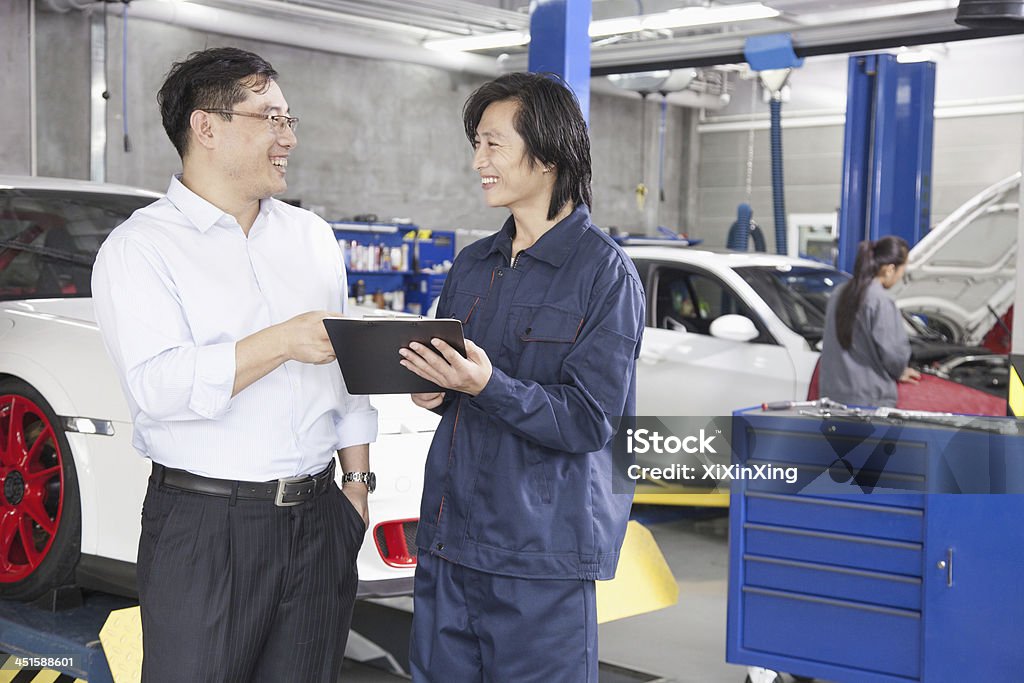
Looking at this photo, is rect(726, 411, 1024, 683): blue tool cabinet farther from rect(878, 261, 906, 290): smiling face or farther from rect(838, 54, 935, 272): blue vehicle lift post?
rect(838, 54, 935, 272): blue vehicle lift post

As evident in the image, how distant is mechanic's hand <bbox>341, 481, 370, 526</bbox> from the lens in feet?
7.48

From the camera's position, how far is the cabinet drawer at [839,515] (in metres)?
3.38

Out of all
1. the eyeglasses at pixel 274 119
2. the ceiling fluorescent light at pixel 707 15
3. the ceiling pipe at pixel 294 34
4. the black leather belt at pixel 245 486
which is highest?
the ceiling pipe at pixel 294 34

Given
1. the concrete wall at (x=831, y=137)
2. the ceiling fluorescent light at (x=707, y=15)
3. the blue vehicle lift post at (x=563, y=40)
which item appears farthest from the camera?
the concrete wall at (x=831, y=137)

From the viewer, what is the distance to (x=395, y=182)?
13.2m

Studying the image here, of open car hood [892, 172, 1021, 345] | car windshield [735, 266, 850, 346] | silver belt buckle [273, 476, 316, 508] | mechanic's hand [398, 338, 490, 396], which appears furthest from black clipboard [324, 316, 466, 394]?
open car hood [892, 172, 1021, 345]

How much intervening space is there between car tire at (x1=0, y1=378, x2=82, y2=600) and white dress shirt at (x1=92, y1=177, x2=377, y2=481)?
1454 millimetres

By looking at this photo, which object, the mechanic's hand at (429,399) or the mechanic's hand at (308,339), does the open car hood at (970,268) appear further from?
the mechanic's hand at (308,339)

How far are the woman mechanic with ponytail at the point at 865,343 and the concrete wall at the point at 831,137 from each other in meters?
8.67

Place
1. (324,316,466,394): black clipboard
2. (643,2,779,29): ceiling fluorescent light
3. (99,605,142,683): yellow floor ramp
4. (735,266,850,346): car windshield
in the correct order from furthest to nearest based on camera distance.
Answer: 1. (643,2,779,29): ceiling fluorescent light
2. (735,266,850,346): car windshield
3. (99,605,142,683): yellow floor ramp
4. (324,316,466,394): black clipboard

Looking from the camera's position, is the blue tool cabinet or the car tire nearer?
the blue tool cabinet

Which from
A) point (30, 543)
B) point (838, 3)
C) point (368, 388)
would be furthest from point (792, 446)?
point (838, 3)

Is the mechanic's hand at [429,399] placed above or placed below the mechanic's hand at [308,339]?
below

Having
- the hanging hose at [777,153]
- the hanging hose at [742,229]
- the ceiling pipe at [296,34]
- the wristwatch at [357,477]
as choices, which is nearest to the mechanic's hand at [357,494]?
the wristwatch at [357,477]
